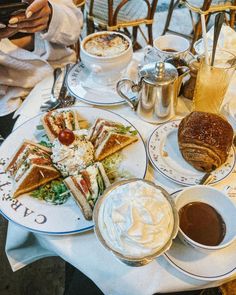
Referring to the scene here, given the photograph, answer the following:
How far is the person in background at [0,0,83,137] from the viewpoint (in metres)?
1.47

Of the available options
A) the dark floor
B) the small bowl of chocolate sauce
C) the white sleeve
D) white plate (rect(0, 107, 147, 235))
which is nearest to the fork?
white plate (rect(0, 107, 147, 235))

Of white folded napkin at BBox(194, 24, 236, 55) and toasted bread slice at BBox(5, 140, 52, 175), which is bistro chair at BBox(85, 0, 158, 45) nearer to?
white folded napkin at BBox(194, 24, 236, 55)

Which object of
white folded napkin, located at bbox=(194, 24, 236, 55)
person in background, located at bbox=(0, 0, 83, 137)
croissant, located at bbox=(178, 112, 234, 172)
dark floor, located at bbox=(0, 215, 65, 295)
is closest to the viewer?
croissant, located at bbox=(178, 112, 234, 172)

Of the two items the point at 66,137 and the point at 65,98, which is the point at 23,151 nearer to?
the point at 66,137

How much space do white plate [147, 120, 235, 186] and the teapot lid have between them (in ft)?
0.54

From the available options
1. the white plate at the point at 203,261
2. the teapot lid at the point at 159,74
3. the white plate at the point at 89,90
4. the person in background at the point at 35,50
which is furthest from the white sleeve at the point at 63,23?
the white plate at the point at 203,261

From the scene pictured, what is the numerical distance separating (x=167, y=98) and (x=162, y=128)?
11 centimetres

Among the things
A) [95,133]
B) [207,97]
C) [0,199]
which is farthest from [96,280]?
[207,97]

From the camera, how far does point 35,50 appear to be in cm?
161

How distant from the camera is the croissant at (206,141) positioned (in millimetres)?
991

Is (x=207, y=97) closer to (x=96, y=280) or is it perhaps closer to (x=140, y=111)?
(x=140, y=111)

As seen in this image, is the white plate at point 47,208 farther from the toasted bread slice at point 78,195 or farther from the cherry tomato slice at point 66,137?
the cherry tomato slice at point 66,137

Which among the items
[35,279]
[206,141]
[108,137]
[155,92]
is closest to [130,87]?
[155,92]

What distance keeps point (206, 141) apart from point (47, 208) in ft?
1.75
